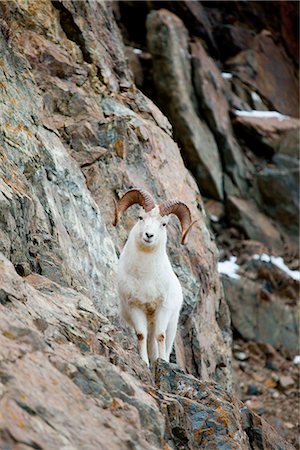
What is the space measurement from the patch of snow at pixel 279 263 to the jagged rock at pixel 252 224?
71 centimetres

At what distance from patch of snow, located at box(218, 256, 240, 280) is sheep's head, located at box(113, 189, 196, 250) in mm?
13067

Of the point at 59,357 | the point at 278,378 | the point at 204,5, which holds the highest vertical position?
the point at 59,357

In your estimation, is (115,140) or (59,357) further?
(115,140)

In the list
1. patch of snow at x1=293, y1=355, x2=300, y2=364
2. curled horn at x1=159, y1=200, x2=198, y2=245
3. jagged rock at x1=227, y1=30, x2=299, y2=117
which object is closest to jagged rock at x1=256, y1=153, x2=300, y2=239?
jagged rock at x1=227, y1=30, x2=299, y2=117

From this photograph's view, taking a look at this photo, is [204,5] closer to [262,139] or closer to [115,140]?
[262,139]

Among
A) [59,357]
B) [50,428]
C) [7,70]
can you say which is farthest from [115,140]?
[50,428]

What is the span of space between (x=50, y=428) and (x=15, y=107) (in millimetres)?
7573

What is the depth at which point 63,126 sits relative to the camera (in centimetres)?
1420

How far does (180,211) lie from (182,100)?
607 inches

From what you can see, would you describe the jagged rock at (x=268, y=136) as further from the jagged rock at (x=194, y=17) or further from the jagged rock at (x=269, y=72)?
the jagged rock at (x=194, y=17)

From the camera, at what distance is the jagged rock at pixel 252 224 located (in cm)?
2625

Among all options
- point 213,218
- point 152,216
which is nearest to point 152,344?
point 152,216

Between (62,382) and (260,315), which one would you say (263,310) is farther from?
(62,382)

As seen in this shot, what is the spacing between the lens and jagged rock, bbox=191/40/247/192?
26562mm
